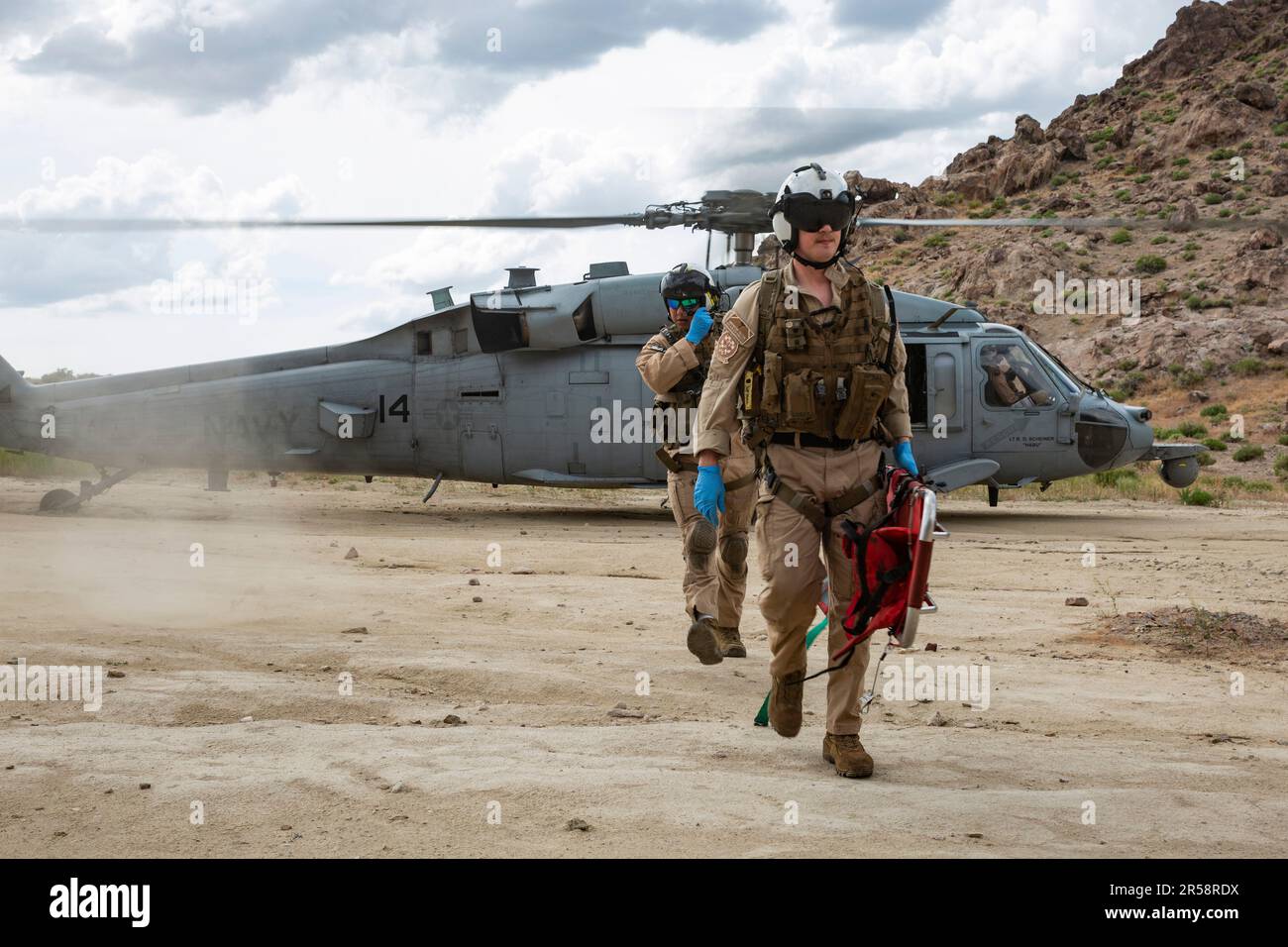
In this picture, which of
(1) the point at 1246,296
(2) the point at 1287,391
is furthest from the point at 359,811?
(1) the point at 1246,296

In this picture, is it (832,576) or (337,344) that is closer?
(832,576)

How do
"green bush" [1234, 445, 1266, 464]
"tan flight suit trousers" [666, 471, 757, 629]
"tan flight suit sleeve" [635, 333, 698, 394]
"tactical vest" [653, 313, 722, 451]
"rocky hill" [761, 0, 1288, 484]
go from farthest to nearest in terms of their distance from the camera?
"rocky hill" [761, 0, 1288, 484] < "green bush" [1234, 445, 1266, 464] < "tactical vest" [653, 313, 722, 451] < "tan flight suit sleeve" [635, 333, 698, 394] < "tan flight suit trousers" [666, 471, 757, 629]

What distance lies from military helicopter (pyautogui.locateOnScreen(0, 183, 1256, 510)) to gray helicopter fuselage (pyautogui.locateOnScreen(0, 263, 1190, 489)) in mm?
17

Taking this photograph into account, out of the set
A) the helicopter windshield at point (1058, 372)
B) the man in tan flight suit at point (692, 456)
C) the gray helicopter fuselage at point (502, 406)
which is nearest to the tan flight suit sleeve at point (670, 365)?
the man in tan flight suit at point (692, 456)

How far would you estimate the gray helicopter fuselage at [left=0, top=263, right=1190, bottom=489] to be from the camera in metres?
14.4

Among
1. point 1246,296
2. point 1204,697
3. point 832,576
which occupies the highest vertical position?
point 1246,296

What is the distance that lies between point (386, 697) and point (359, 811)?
177 centimetres

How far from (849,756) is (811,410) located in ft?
4.42

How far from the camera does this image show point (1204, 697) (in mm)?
6039

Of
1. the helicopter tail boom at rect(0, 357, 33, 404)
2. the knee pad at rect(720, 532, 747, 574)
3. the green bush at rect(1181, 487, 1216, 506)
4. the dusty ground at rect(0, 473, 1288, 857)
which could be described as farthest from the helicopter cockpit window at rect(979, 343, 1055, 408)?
the helicopter tail boom at rect(0, 357, 33, 404)

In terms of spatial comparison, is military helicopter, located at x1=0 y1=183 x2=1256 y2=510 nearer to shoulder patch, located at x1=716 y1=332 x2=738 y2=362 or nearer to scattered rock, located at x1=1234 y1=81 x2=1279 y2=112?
shoulder patch, located at x1=716 y1=332 x2=738 y2=362

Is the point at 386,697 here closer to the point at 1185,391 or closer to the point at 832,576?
the point at 832,576

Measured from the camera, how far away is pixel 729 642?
699cm
